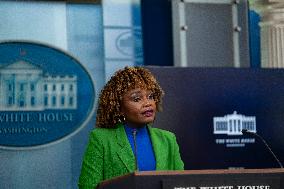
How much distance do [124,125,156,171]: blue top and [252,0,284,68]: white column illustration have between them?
7.73 ft

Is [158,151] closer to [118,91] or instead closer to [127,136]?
[127,136]

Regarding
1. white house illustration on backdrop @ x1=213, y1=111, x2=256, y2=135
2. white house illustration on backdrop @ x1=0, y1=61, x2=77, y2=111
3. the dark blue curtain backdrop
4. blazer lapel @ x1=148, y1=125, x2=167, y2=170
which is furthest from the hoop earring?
the dark blue curtain backdrop

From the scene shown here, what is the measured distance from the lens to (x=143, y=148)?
2639 millimetres

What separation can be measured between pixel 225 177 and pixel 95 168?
0.82 meters

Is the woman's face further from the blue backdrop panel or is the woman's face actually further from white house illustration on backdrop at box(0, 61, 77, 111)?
white house illustration on backdrop at box(0, 61, 77, 111)

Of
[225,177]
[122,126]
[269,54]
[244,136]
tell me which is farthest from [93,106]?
[225,177]

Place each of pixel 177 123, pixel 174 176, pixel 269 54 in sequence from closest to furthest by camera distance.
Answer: pixel 174 176, pixel 177 123, pixel 269 54

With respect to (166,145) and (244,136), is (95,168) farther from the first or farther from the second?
(244,136)

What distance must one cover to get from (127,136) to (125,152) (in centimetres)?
9

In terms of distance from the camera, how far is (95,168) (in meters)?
2.56

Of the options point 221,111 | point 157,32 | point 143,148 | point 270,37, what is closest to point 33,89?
point 157,32

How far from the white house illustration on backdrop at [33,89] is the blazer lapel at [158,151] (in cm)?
178

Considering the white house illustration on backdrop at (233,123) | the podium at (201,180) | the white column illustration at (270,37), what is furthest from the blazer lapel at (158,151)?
the white column illustration at (270,37)

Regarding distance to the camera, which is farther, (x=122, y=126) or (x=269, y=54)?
(x=269, y=54)
